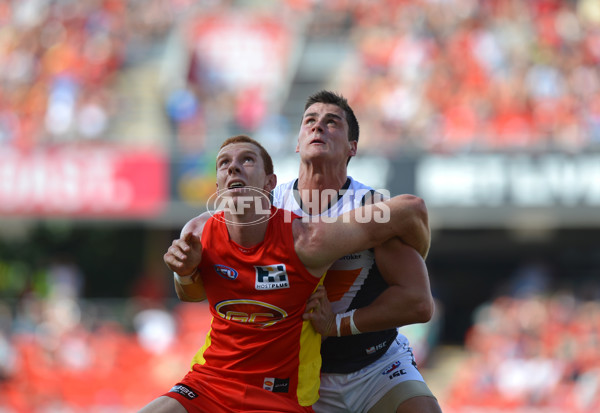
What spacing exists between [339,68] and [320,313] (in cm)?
1443

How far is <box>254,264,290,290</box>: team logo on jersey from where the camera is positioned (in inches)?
160

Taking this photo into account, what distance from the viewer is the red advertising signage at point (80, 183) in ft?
47.1

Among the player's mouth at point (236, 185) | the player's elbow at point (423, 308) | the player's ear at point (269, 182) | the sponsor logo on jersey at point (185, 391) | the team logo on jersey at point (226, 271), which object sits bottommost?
the sponsor logo on jersey at point (185, 391)

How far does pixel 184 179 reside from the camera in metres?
14.1

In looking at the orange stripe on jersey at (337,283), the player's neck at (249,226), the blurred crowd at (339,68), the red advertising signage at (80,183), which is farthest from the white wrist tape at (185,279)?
the red advertising signage at (80,183)

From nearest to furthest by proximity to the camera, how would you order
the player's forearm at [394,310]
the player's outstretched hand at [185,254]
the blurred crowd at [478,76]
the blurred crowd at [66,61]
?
the player's outstretched hand at [185,254] < the player's forearm at [394,310] < the blurred crowd at [478,76] < the blurred crowd at [66,61]

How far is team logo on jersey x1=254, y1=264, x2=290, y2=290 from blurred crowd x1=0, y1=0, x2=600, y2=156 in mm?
9744

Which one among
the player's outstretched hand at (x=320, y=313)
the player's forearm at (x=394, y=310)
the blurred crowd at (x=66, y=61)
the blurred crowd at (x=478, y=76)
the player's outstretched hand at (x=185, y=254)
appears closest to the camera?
the player's outstretched hand at (x=185, y=254)

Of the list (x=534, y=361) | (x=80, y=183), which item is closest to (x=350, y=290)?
(x=534, y=361)

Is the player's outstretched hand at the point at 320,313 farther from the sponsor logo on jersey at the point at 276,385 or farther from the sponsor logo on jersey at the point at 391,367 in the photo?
the sponsor logo on jersey at the point at 391,367

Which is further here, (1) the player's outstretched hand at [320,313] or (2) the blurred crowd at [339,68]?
(2) the blurred crowd at [339,68]

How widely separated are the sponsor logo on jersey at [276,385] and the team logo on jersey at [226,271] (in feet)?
1.68

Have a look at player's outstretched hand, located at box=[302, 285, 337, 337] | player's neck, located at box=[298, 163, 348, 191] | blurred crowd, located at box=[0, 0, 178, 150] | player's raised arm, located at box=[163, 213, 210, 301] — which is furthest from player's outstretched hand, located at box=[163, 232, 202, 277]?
blurred crowd, located at box=[0, 0, 178, 150]

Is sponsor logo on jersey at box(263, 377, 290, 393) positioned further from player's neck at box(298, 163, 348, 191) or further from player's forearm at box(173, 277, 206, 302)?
Result: player's neck at box(298, 163, 348, 191)
